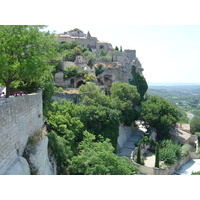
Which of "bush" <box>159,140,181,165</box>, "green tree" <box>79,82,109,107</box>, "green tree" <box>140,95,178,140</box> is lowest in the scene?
"bush" <box>159,140,181,165</box>

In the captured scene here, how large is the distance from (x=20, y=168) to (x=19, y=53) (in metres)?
4.95

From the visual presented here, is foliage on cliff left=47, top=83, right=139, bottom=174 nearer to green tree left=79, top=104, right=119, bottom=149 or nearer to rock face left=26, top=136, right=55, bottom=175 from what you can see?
green tree left=79, top=104, right=119, bottom=149

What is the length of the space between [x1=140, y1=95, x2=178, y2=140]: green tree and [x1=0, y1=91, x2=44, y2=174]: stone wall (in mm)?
19230

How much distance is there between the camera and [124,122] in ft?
86.4

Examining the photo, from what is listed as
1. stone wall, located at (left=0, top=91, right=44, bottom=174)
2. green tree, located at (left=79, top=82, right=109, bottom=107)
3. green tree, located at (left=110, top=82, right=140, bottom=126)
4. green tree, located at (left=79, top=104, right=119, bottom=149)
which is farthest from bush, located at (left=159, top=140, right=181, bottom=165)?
stone wall, located at (left=0, top=91, right=44, bottom=174)

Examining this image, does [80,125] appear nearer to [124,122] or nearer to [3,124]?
[124,122]

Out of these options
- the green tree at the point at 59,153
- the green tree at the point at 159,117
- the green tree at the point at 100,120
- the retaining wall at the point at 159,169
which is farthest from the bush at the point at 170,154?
the green tree at the point at 59,153

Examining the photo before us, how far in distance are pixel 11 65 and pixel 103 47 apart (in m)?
47.3

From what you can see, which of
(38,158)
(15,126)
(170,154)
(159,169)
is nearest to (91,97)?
(159,169)

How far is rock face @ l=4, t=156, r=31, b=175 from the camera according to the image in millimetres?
7055

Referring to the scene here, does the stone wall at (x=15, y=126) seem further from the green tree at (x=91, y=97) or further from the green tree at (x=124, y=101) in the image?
the green tree at (x=124, y=101)

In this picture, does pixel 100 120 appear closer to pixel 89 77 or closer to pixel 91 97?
pixel 91 97

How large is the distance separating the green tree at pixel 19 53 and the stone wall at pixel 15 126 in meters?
1.15

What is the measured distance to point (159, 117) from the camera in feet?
92.8
